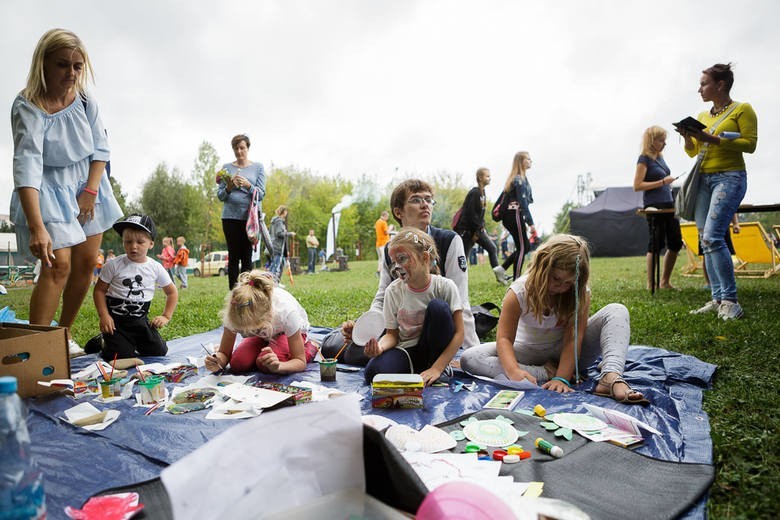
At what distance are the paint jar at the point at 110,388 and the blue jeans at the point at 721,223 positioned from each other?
408 cm

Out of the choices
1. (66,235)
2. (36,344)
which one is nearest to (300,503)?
(36,344)

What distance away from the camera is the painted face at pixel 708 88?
3.51 m

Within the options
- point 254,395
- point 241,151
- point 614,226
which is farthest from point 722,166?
point 614,226

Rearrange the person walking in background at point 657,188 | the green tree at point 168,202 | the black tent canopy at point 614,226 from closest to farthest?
the person walking in background at point 657,188, the black tent canopy at point 614,226, the green tree at point 168,202

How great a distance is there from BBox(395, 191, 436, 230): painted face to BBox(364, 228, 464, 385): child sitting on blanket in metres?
0.42

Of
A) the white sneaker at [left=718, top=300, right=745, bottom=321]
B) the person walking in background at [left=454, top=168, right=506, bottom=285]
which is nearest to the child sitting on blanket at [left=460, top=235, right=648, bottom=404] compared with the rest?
the white sneaker at [left=718, top=300, right=745, bottom=321]

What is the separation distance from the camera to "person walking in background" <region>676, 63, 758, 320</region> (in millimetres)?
3428

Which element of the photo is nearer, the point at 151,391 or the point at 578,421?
the point at 578,421

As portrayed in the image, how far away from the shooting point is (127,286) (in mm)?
3141

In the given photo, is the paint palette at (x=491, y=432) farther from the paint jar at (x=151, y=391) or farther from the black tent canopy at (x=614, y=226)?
the black tent canopy at (x=614, y=226)

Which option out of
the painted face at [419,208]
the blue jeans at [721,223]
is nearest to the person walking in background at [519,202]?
the blue jeans at [721,223]

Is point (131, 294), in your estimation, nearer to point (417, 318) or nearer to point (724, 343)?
point (417, 318)

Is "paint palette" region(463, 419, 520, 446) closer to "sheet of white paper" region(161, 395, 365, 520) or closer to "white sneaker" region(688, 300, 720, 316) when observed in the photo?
"sheet of white paper" region(161, 395, 365, 520)

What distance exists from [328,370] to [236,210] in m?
2.60
